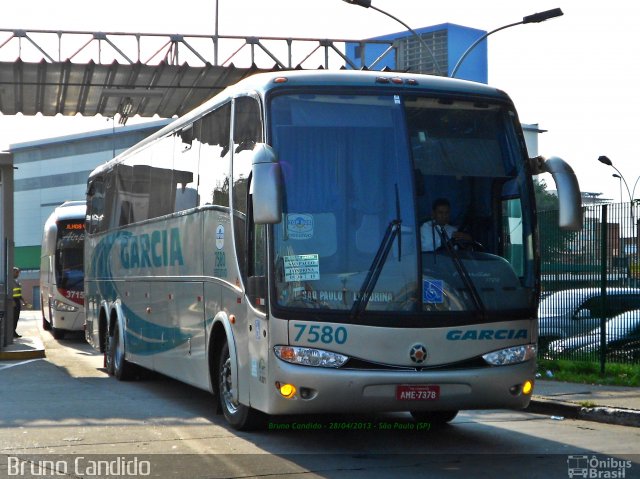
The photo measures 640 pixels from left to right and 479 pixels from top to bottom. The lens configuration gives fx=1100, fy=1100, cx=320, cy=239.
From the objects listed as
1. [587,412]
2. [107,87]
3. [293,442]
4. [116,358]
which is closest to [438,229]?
[293,442]

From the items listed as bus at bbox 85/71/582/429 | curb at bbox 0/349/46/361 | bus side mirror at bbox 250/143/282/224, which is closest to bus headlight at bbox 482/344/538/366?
bus at bbox 85/71/582/429

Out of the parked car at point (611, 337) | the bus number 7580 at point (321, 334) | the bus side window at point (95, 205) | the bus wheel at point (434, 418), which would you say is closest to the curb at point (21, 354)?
the bus side window at point (95, 205)

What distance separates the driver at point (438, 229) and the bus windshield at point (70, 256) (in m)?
20.2

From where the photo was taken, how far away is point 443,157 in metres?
9.59

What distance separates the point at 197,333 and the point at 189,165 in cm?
205

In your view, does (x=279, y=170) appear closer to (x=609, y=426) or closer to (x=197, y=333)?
(x=197, y=333)

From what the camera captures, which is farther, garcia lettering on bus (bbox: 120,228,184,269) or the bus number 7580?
garcia lettering on bus (bbox: 120,228,184,269)

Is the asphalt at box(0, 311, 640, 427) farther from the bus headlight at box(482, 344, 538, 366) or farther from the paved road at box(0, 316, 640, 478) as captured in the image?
the bus headlight at box(482, 344, 538, 366)

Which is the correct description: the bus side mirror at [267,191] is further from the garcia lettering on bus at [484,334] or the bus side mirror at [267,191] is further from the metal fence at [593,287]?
the metal fence at [593,287]

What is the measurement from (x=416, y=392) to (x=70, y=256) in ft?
68.8

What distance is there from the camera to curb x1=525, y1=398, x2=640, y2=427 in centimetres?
1163

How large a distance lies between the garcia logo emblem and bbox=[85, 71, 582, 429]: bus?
18 millimetres

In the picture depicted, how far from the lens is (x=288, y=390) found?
913 centimetres

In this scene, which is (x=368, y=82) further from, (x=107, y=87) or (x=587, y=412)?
(x=107, y=87)
